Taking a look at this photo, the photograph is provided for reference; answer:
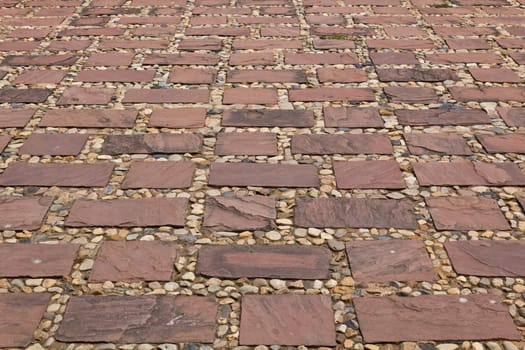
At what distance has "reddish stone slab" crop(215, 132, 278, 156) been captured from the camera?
3.32 meters

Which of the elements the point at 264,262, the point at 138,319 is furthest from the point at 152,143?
the point at 138,319

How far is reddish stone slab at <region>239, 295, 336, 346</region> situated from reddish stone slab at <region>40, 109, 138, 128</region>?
170 centimetres

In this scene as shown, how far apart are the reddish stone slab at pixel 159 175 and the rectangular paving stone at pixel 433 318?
1.19 metres

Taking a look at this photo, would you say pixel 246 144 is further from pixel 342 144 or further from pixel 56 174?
pixel 56 174

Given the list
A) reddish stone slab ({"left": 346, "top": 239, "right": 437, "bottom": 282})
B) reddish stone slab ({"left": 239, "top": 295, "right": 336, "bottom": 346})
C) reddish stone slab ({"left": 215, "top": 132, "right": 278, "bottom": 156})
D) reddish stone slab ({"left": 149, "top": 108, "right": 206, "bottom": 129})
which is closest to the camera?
reddish stone slab ({"left": 239, "top": 295, "right": 336, "bottom": 346})

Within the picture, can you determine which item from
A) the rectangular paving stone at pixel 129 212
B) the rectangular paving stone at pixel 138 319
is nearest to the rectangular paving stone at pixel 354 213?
the rectangular paving stone at pixel 129 212

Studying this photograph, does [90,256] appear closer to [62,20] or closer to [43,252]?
[43,252]

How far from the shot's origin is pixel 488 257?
257cm

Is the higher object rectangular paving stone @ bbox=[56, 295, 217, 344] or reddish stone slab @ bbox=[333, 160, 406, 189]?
reddish stone slab @ bbox=[333, 160, 406, 189]

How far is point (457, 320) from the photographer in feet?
7.41

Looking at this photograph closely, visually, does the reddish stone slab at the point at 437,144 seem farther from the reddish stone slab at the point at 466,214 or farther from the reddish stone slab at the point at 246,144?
the reddish stone slab at the point at 246,144

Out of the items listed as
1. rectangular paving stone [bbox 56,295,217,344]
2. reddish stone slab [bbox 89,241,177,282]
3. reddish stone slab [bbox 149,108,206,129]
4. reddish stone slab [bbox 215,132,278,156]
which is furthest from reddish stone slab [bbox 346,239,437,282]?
reddish stone slab [bbox 149,108,206,129]

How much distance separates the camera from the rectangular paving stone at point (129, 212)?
279cm

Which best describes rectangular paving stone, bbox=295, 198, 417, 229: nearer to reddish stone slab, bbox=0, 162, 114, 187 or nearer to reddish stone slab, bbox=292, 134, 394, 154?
reddish stone slab, bbox=292, 134, 394, 154
